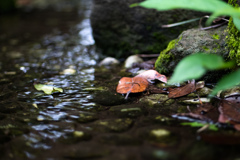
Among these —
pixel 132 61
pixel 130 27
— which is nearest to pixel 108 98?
pixel 132 61

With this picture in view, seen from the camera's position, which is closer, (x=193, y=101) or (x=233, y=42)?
(x=193, y=101)

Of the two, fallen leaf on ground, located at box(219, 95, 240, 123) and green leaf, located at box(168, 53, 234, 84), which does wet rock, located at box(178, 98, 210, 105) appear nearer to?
fallen leaf on ground, located at box(219, 95, 240, 123)

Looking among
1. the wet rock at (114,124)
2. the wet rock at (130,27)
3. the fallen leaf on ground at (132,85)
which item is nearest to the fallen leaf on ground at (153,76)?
the fallen leaf on ground at (132,85)

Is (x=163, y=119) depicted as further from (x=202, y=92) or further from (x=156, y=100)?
(x=202, y=92)

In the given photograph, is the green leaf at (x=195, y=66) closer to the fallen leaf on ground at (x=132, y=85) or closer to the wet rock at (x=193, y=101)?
the wet rock at (x=193, y=101)

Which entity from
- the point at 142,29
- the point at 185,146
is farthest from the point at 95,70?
the point at 185,146

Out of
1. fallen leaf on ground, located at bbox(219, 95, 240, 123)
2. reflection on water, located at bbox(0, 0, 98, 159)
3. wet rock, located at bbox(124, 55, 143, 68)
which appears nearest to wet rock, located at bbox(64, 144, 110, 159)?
reflection on water, located at bbox(0, 0, 98, 159)
